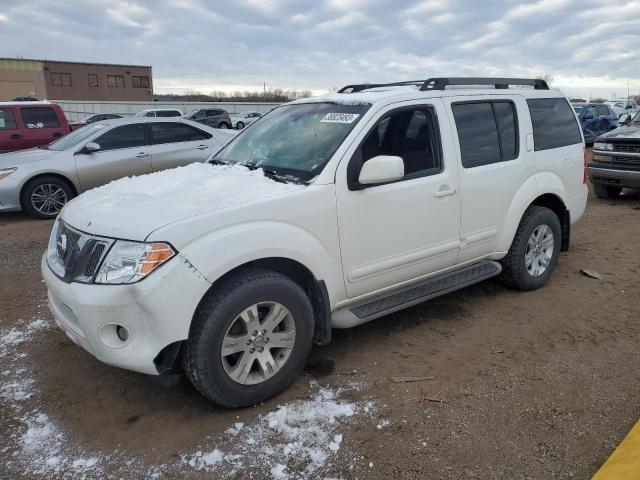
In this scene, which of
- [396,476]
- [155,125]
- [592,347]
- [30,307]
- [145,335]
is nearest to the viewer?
[396,476]

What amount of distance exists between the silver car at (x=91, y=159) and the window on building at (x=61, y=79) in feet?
190

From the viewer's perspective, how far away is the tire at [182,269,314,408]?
2.84 m

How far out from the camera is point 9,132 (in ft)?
35.0

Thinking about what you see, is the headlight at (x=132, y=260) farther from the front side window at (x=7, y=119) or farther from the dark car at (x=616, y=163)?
the front side window at (x=7, y=119)

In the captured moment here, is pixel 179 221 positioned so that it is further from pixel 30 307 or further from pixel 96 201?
pixel 30 307

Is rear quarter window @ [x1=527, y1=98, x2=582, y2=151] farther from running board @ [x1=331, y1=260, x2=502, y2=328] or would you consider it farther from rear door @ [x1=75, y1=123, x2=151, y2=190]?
rear door @ [x1=75, y1=123, x2=151, y2=190]

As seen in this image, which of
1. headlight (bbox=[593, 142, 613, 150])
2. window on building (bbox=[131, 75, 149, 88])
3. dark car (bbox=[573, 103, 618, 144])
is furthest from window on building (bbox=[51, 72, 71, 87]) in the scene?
headlight (bbox=[593, 142, 613, 150])

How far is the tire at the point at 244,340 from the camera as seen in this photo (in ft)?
9.32

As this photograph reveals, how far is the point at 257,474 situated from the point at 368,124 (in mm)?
2278

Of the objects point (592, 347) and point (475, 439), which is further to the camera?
point (592, 347)

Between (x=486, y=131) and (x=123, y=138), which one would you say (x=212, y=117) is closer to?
(x=123, y=138)

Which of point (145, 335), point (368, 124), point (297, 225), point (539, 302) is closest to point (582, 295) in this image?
point (539, 302)

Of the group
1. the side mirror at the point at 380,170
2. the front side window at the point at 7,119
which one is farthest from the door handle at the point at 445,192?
the front side window at the point at 7,119

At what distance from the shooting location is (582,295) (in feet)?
16.2
